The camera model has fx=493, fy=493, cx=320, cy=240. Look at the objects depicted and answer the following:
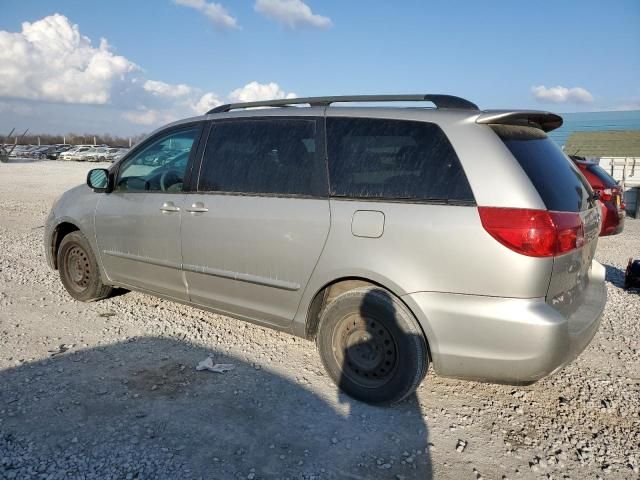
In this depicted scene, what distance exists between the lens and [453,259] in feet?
9.20

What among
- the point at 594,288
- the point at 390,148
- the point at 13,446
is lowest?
the point at 13,446

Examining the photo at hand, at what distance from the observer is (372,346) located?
3230mm

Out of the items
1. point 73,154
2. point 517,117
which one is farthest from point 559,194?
point 73,154

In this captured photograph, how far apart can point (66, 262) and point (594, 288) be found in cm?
491

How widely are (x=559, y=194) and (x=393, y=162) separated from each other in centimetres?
100

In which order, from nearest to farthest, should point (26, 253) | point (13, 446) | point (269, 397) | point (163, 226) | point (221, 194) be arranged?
point (13, 446) < point (269, 397) < point (221, 194) < point (163, 226) < point (26, 253)

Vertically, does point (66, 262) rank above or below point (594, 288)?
below

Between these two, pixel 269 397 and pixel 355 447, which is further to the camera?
pixel 269 397

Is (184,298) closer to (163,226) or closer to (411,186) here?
(163,226)

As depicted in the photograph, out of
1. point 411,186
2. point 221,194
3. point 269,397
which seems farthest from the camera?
point 221,194

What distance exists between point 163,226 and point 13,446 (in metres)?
1.93

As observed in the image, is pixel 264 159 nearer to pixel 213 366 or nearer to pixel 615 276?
pixel 213 366

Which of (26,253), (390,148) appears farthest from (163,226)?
(26,253)

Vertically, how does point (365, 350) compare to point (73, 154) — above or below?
below
